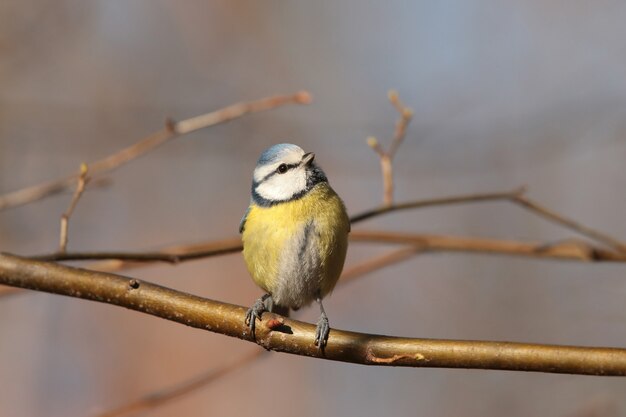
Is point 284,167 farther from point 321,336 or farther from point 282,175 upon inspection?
point 321,336

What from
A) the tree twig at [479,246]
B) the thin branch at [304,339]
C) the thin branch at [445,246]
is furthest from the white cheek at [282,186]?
the thin branch at [304,339]

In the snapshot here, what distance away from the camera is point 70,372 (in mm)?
5484

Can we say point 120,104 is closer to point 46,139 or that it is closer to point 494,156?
point 46,139

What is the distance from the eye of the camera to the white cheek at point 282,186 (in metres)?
2.78

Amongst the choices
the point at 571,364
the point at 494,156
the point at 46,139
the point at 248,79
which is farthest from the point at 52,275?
the point at 248,79

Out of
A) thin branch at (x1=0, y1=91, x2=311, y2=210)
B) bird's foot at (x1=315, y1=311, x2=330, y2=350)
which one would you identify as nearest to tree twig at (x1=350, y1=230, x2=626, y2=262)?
thin branch at (x1=0, y1=91, x2=311, y2=210)

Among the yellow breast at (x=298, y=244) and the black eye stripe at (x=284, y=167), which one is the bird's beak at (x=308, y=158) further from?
the yellow breast at (x=298, y=244)

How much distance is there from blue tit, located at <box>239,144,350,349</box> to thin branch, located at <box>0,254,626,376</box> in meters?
0.36

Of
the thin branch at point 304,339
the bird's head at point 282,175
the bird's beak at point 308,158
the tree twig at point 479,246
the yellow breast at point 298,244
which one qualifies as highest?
the bird's beak at point 308,158

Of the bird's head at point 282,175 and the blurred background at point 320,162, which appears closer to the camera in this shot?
the bird's head at point 282,175

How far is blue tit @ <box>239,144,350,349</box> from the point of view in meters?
2.61

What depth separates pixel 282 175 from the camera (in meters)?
2.85

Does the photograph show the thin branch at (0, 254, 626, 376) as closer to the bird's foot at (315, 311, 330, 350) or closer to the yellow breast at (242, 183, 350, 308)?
the bird's foot at (315, 311, 330, 350)

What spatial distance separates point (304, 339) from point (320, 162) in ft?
10.2
